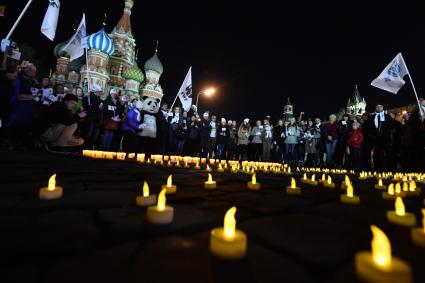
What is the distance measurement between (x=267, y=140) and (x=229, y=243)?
44.1 feet

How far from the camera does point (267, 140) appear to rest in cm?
1416

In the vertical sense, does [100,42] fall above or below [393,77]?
above

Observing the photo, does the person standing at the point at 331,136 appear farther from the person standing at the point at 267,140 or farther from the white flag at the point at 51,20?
Answer: the white flag at the point at 51,20

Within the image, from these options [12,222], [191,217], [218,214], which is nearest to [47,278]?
[12,222]

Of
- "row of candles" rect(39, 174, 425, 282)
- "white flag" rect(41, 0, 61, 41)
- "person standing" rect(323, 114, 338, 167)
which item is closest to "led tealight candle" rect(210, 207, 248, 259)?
"row of candles" rect(39, 174, 425, 282)

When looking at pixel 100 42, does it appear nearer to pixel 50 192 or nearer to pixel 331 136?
pixel 331 136

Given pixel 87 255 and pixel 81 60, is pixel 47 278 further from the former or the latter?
pixel 81 60

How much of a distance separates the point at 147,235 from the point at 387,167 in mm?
12893

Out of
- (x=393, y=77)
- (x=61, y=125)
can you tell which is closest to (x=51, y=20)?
(x=61, y=125)

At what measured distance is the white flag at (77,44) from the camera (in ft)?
34.5

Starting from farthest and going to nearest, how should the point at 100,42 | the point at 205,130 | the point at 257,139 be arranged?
1. the point at 100,42
2. the point at 205,130
3. the point at 257,139

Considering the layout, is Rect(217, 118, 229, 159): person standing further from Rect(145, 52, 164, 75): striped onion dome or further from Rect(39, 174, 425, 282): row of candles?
Rect(145, 52, 164, 75): striped onion dome

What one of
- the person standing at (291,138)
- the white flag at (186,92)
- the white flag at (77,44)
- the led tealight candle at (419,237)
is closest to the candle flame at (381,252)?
the led tealight candle at (419,237)

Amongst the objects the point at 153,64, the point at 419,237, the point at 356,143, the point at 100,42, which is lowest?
the point at 419,237
